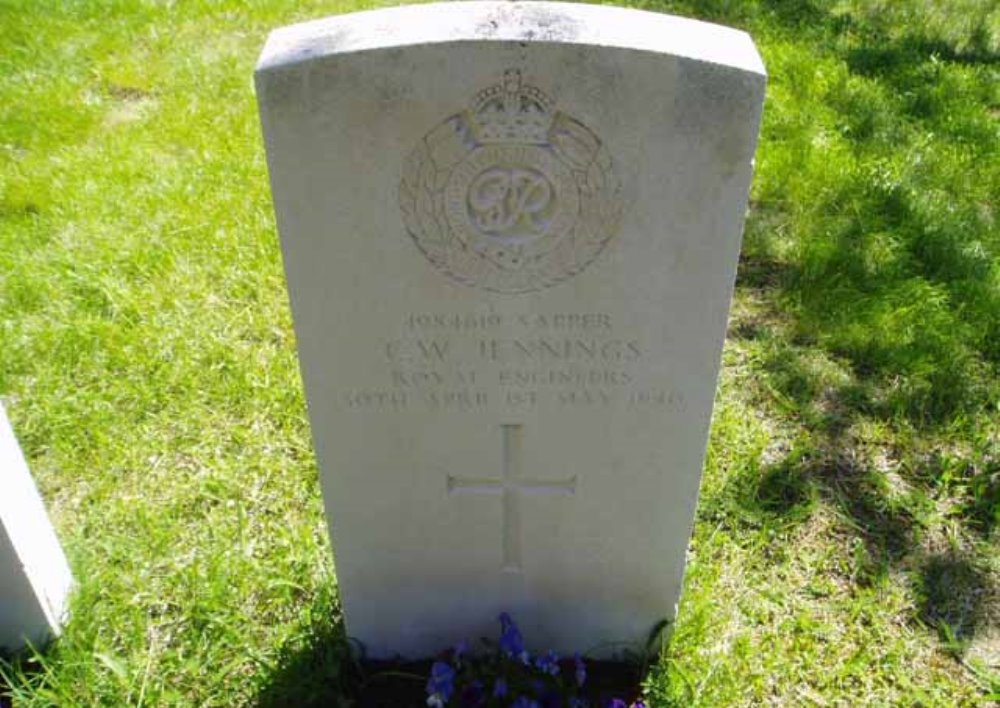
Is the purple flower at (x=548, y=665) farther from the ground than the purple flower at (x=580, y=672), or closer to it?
farther from the ground

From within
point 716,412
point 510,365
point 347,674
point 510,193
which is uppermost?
point 510,193

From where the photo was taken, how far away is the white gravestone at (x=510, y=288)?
62.7 inches

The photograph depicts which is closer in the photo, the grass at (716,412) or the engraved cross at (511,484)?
the engraved cross at (511,484)

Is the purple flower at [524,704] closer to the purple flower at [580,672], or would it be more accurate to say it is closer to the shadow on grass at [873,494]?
the purple flower at [580,672]

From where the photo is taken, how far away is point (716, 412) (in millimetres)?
3316

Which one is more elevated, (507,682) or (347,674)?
(507,682)

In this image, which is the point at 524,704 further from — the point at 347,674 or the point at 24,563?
the point at 24,563

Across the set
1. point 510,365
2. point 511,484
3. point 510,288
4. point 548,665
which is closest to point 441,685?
point 548,665

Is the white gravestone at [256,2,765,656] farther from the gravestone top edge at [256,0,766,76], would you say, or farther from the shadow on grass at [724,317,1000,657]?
the shadow on grass at [724,317,1000,657]

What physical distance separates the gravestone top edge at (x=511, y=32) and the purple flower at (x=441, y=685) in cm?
152

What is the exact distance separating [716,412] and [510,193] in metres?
1.87

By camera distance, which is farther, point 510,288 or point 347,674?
point 347,674

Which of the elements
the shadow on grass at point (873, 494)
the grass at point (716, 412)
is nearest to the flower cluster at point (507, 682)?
the grass at point (716, 412)

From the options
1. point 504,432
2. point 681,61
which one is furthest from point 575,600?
point 681,61
